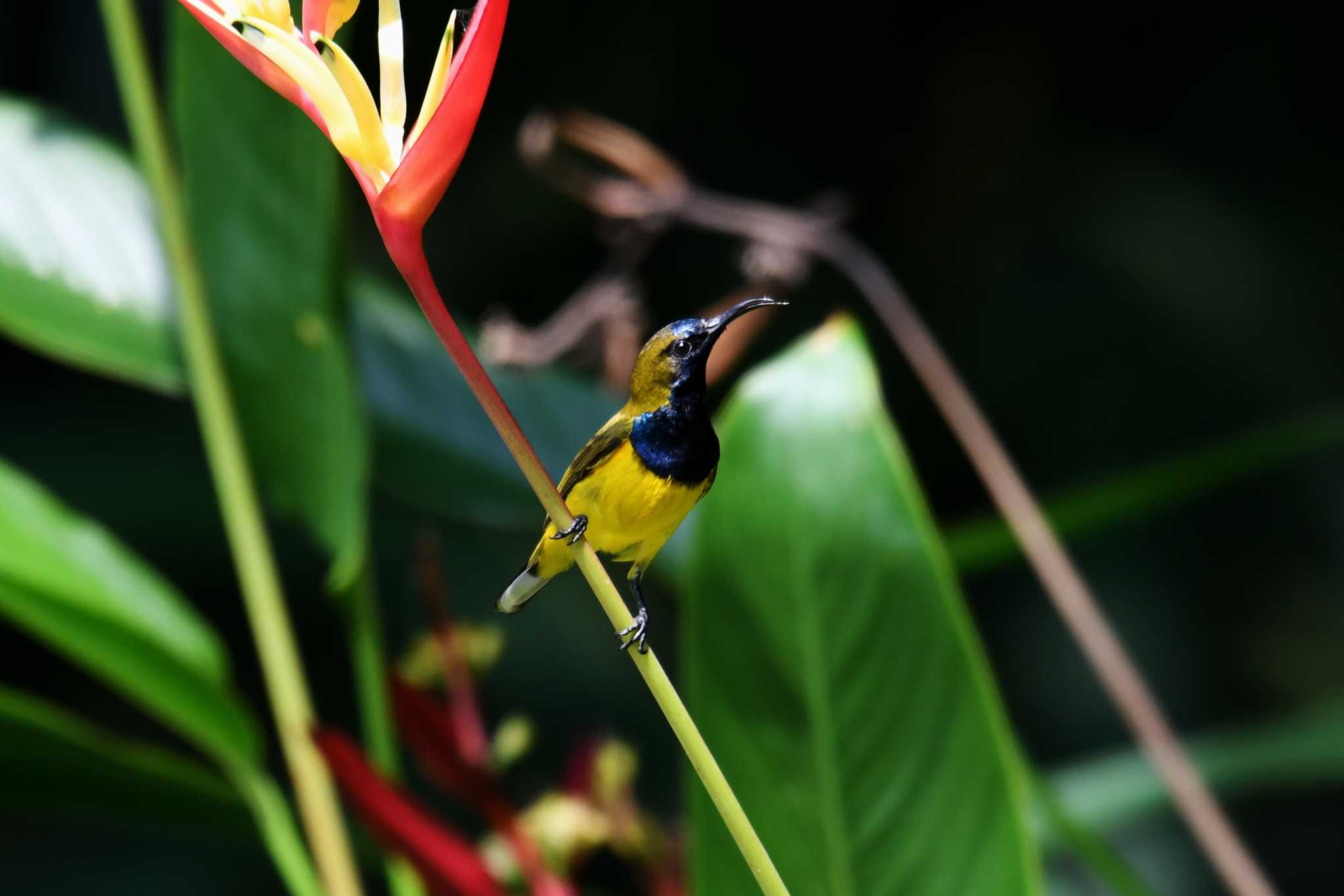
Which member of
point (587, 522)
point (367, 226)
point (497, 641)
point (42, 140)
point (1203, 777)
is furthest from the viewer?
point (367, 226)

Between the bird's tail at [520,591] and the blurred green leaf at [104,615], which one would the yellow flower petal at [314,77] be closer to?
the bird's tail at [520,591]

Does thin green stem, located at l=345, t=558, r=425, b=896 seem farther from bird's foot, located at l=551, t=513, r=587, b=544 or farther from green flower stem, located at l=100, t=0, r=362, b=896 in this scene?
bird's foot, located at l=551, t=513, r=587, b=544

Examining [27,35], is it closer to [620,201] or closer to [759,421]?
[620,201]

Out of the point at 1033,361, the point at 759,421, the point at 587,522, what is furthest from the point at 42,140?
the point at 1033,361

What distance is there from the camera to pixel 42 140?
2.42 feet

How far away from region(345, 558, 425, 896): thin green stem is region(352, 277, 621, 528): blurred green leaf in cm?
14

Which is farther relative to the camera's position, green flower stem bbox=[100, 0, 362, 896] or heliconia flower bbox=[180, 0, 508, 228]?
green flower stem bbox=[100, 0, 362, 896]

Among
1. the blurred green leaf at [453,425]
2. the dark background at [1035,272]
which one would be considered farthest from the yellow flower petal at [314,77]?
the dark background at [1035,272]

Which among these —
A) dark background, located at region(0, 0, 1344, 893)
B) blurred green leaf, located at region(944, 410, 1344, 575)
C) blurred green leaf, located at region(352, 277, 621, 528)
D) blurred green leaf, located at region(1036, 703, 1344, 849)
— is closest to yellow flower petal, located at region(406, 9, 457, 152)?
blurred green leaf, located at region(352, 277, 621, 528)

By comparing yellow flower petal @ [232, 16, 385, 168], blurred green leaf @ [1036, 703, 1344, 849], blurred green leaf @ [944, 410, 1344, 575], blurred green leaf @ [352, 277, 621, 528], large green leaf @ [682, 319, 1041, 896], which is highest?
blurred green leaf @ [352, 277, 621, 528]

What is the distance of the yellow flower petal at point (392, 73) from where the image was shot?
0.20 metres

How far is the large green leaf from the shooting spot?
45 cm

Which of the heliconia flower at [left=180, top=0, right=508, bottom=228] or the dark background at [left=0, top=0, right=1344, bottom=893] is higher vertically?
the dark background at [left=0, top=0, right=1344, bottom=893]

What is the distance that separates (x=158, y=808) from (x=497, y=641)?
21 centimetres
